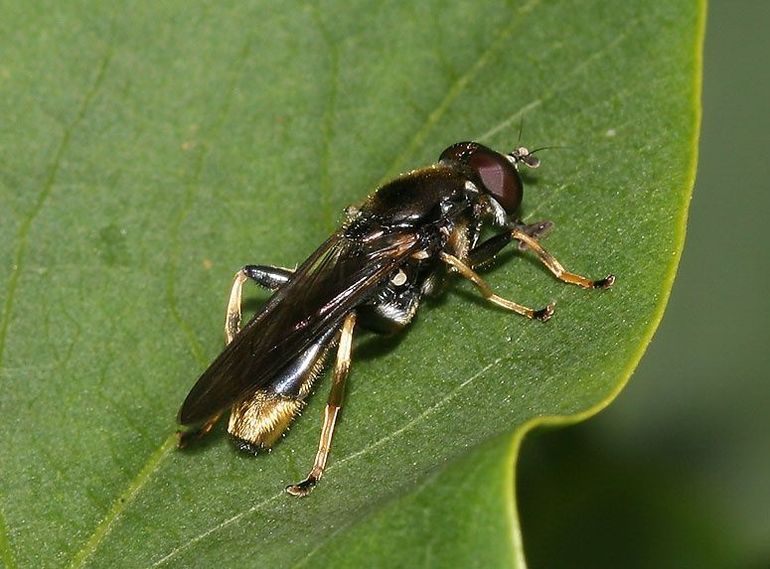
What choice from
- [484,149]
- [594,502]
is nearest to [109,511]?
[484,149]

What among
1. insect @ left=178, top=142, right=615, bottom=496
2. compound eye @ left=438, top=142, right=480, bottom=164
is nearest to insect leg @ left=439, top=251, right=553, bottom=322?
insect @ left=178, top=142, right=615, bottom=496

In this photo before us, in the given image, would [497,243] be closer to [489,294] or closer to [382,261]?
[489,294]

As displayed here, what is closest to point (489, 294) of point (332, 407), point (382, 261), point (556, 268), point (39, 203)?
point (556, 268)

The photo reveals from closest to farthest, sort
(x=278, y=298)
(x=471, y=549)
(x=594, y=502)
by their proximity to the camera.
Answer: (x=471, y=549)
(x=278, y=298)
(x=594, y=502)

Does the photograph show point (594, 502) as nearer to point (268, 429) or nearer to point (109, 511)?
point (268, 429)

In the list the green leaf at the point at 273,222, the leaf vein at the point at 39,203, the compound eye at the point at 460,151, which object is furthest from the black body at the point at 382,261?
the leaf vein at the point at 39,203

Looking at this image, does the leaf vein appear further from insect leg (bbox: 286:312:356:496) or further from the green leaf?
insect leg (bbox: 286:312:356:496)
